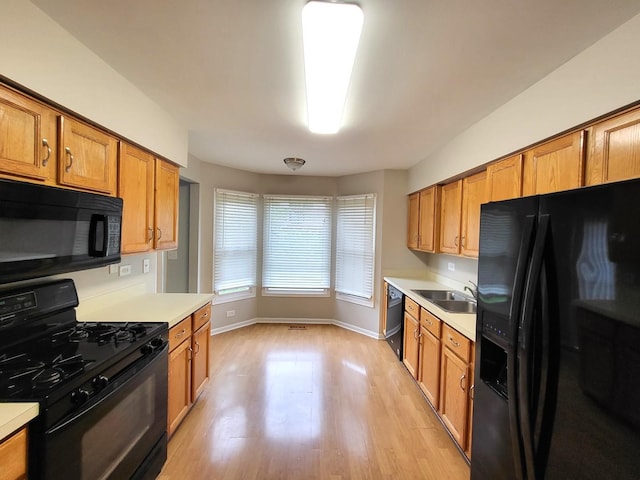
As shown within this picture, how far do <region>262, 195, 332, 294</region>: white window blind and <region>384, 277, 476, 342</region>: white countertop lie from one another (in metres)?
1.27

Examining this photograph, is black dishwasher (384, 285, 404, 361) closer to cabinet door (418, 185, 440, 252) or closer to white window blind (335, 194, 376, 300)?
white window blind (335, 194, 376, 300)

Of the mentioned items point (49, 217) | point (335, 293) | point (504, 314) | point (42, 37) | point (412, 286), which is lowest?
point (335, 293)

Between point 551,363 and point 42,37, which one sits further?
point 42,37

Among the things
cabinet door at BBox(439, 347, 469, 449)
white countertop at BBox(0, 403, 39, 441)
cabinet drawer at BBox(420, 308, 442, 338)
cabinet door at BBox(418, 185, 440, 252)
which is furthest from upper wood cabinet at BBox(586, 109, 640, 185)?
white countertop at BBox(0, 403, 39, 441)

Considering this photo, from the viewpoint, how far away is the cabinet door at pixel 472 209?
2523 millimetres

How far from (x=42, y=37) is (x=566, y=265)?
2.31 metres

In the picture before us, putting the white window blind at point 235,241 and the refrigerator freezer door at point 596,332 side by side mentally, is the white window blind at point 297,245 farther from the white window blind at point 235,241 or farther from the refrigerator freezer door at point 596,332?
the refrigerator freezer door at point 596,332

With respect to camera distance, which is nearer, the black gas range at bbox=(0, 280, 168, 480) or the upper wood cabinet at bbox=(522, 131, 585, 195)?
the black gas range at bbox=(0, 280, 168, 480)

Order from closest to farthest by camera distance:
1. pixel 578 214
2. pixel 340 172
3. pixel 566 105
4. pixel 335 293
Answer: pixel 578 214 → pixel 566 105 → pixel 340 172 → pixel 335 293

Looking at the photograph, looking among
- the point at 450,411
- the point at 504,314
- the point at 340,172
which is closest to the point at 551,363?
the point at 504,314

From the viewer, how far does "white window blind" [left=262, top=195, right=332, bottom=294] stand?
489 centimetres

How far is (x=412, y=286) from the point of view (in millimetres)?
3596

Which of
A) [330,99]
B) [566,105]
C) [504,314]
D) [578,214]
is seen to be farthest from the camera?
[330,99]

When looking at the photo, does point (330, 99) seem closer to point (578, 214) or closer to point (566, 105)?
point (566, 105)
